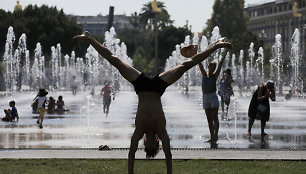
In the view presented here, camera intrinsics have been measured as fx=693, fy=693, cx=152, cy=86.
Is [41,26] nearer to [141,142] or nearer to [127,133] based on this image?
[127,133]

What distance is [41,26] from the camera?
8481 cm

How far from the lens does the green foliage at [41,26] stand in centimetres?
8075

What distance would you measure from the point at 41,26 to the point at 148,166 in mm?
76476

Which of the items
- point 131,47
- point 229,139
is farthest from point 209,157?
point 131,47

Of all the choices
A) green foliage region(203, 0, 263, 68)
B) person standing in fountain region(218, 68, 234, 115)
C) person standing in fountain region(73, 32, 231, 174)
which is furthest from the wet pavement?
green foliage region(203, 0, 263, 68)

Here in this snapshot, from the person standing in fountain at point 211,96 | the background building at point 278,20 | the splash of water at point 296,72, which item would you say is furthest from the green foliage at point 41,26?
the person standing in fountain at point 211,96

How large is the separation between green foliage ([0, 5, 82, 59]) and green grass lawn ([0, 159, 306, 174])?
69923 millimetres

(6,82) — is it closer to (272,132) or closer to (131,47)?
(272,132)

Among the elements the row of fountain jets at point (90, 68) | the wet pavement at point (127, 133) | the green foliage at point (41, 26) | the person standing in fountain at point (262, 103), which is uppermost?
the green foliage at point (41, 26)

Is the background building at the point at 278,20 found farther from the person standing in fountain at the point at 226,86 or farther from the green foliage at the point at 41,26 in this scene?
the person standing in fountain at the point at 226,86

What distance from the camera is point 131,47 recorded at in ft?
468

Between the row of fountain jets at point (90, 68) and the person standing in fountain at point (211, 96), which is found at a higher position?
the row of fountain jets at point (90, 68)

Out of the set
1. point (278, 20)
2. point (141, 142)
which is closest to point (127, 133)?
point (141, 142)

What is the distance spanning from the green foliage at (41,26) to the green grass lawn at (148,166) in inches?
2753
